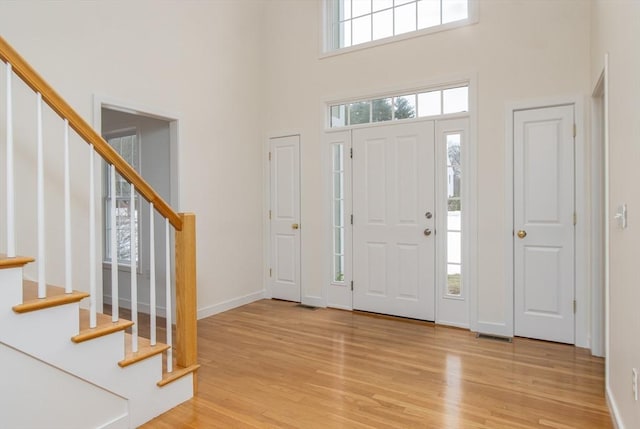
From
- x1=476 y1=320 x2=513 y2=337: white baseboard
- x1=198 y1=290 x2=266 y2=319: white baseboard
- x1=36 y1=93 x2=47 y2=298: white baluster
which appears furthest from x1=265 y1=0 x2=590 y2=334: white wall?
x1=36 y1=93 x2=47 y2=298: white baluster

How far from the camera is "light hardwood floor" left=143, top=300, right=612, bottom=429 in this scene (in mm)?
2211

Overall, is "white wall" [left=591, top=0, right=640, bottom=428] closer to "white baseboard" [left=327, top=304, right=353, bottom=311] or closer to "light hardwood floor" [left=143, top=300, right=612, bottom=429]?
"light hardwood floor" [left=143, top=300, right=612, bottom=429]

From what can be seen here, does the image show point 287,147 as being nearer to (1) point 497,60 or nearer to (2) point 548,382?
(1) point 497,60

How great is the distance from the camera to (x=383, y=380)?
2684 millimetres

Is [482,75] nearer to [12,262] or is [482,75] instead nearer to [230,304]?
[230,304]

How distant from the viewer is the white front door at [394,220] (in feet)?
13.0

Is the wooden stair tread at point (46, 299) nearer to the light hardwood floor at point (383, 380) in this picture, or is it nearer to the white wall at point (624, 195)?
the light hardwood floor at point (383, 380)

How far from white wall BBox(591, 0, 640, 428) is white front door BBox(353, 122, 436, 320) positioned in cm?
178

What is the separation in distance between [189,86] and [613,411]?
4325mm

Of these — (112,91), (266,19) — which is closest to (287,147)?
(266,19)

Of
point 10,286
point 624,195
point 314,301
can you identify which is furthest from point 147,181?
point 624,195

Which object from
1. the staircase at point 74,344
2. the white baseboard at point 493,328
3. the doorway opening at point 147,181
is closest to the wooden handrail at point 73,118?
the staircase at point 74,344

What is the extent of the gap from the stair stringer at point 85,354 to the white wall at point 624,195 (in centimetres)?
239

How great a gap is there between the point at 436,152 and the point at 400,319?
1.79 m
